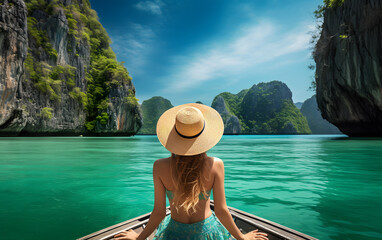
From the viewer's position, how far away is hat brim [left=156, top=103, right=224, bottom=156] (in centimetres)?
141

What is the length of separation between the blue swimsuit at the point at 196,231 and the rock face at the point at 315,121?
475 feet

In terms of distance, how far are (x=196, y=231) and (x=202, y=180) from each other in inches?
14.7

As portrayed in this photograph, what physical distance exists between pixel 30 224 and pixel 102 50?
5110 cm

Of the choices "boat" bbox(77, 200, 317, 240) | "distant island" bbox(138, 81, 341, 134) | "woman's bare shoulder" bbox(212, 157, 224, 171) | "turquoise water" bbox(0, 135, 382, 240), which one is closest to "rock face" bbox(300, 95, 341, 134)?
"distant island" bbox(138, 81, 341, 134)

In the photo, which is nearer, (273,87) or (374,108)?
(374,108)

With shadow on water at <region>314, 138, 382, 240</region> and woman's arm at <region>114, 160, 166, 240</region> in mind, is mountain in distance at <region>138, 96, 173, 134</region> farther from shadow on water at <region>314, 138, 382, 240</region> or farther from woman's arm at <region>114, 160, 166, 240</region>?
woman's arm at <region>114, 160, 166, 240</region>

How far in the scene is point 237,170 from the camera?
7465 millimetres

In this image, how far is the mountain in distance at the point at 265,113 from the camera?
115m

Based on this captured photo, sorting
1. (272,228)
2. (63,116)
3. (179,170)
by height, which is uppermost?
(63,116)

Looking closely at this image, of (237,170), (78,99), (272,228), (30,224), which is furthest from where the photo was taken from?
(78,99)

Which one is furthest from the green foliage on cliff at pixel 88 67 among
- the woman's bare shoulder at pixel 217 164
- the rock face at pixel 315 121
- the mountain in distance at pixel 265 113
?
the rock face at pixel 315 121

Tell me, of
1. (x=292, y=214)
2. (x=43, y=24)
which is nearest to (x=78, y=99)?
(x=43, y=24)

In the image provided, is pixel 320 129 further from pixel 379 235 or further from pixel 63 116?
pixel 379 235

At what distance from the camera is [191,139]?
56.0 inches
